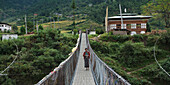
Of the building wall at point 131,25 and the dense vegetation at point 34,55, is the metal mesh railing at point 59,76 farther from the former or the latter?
the building wall at point 131,25

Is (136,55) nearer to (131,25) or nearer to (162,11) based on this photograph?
(162,11)

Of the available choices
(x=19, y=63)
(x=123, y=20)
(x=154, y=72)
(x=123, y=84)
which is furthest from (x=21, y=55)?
(x=123, y=84)

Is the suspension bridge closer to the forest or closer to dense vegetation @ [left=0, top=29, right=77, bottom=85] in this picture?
dense vegetation @ [left=0, top=29, right=77, bottom=85]

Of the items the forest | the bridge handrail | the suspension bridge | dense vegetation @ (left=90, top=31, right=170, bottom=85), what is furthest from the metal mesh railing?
the forest

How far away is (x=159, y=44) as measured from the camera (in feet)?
144

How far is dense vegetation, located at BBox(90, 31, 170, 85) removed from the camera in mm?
32594

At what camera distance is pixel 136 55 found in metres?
38.3

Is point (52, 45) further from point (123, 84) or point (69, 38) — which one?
point (123, 84)

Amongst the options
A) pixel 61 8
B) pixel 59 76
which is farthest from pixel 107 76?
pixel 61 8

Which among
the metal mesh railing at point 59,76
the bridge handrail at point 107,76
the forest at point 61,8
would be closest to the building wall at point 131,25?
the forest at point 61,8

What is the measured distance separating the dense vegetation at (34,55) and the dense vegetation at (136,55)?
8470mm

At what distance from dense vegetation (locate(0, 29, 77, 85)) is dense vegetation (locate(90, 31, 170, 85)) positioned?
8.47 m

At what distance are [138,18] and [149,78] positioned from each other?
2198 centimetres

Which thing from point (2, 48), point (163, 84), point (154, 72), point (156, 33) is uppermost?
point (156, 33)
